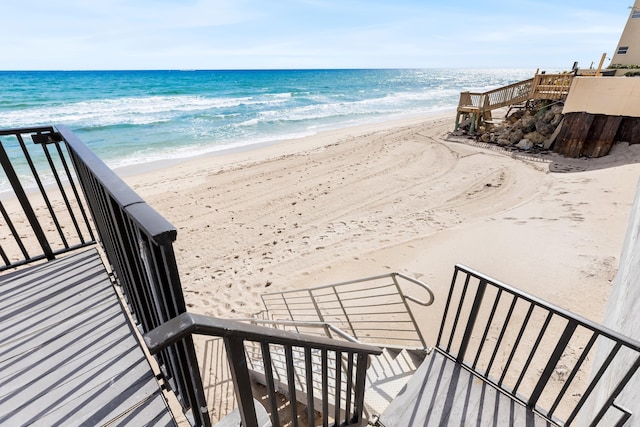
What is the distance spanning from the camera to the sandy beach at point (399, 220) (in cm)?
541

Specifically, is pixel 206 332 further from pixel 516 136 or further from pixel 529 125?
pixel 529 125

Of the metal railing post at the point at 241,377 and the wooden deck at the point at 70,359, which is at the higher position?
the metal railing post at the point at 241,377

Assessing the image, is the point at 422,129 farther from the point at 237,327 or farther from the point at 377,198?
the point at 237,327

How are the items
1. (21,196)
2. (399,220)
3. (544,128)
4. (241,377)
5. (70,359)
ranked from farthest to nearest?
(544,128)
(399,220)
(21,196)
(70,359)
(241,377)

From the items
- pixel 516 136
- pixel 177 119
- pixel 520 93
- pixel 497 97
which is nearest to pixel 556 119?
pixel 516 136

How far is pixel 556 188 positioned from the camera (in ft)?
29.3

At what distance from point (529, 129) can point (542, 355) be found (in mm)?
13510

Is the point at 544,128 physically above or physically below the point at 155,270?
below

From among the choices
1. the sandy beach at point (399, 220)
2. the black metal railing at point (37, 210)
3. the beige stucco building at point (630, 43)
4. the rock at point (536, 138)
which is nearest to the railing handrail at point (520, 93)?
the rock at point (536, 138)

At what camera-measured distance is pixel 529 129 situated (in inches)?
546

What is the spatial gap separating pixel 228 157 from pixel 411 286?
1222 centimetres

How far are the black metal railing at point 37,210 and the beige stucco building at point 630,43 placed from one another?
1153 inches

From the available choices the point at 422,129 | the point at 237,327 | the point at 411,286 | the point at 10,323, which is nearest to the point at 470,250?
the point at 411,286

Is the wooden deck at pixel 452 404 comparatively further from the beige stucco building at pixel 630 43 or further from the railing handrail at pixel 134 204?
the beige stucco building at pixel 630 43
